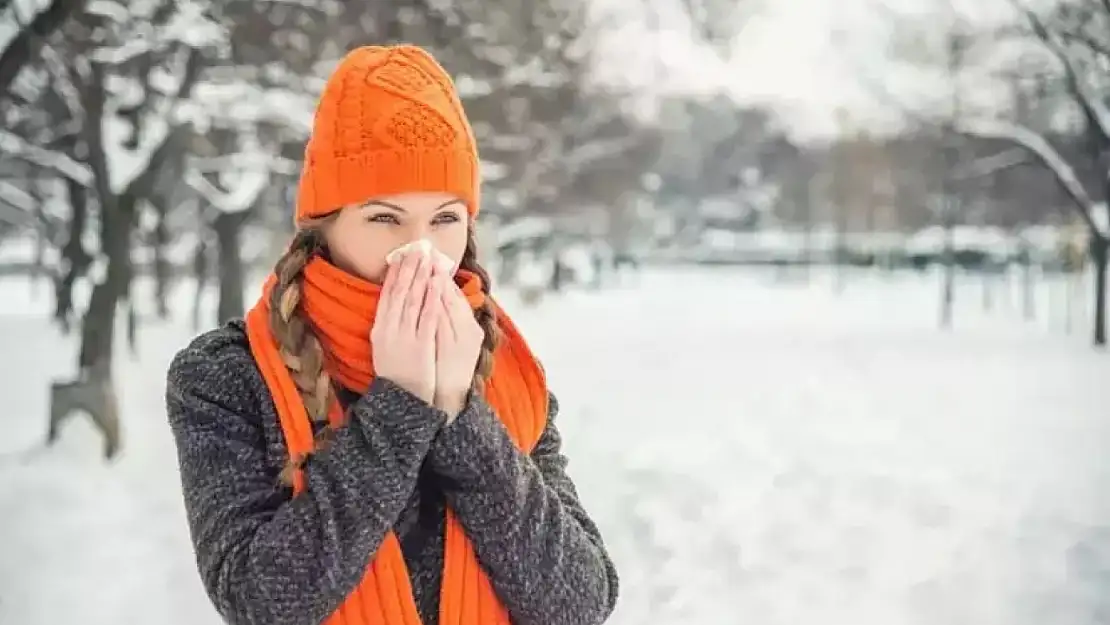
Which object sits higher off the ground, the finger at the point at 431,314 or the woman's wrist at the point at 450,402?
the finger at the point at 431,314

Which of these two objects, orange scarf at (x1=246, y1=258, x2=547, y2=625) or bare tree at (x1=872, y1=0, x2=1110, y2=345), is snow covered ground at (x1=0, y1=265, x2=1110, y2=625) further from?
orange scarf at (x1=246, y1=258, x2=547, y2=625)

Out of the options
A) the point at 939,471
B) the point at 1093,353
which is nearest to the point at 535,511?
the point at 939,471

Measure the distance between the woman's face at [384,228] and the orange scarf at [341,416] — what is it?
0.02 m

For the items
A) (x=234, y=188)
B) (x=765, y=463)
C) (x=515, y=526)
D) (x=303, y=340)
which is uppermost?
(x=234, y=188)

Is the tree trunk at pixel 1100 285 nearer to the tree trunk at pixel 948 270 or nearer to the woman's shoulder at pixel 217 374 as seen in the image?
the tree trunk at pixel 948 270

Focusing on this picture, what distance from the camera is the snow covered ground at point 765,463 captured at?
1315 mm

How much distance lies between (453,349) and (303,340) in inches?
3.6

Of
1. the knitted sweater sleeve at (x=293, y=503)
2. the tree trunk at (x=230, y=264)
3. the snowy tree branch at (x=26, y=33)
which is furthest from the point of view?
the tree trunk at (x=230, y=264)

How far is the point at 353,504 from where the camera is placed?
21.6 inches

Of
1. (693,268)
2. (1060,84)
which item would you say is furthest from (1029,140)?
(693,268)

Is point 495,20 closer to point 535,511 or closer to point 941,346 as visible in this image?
point 941,346

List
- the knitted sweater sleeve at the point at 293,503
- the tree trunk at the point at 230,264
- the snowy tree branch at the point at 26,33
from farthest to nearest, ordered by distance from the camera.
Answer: the tree trunk at the point at 230,264 < the snowy tree branch at the point at 26,33 < the knitted sweater sleeve at the point at 293,503

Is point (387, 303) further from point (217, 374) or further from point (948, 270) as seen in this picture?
point (948, 270)

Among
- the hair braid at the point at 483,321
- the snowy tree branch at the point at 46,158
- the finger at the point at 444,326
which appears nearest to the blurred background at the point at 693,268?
the snowy tree branch at the point at 46,158
